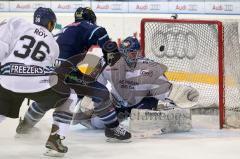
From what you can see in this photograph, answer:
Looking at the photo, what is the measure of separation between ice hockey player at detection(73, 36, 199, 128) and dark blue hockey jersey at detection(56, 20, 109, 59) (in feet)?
1.33

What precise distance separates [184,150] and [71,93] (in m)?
0.69

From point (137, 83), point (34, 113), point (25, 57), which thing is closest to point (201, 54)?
point (137, 83)

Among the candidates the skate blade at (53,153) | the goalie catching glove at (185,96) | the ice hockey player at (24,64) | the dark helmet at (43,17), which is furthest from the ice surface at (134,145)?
the dark helmet at (43,17)

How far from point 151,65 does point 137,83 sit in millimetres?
161

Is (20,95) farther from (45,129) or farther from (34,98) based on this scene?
(45,129)

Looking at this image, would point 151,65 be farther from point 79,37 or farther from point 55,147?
point 55,147

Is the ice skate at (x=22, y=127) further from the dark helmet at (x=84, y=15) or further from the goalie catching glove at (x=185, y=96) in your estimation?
the goalie catching glove at (x=185, y=96)

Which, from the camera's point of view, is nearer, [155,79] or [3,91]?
[3,91]

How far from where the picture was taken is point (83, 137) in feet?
10.9

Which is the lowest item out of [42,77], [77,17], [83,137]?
[83,137]

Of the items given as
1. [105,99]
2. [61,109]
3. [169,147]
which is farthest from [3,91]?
[169,147]

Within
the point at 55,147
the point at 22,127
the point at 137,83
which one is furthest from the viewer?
the point at 137,83

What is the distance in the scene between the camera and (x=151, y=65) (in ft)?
11.9

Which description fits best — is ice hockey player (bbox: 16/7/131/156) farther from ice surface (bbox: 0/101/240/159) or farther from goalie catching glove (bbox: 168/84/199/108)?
goalie catching glove (bbox: 168/84/199/108)
